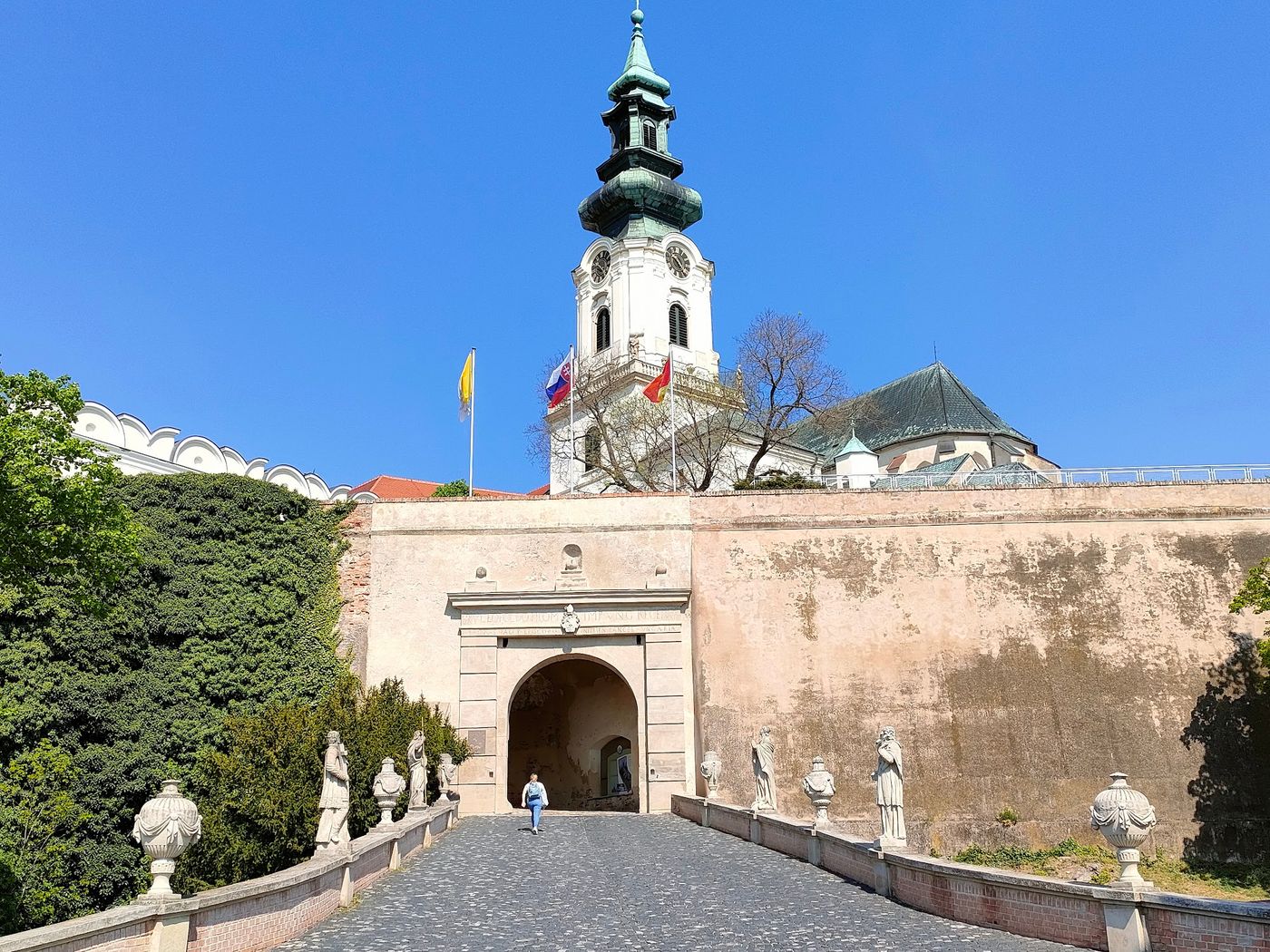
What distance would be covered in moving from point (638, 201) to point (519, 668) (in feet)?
119

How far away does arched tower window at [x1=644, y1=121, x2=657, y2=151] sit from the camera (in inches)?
2308

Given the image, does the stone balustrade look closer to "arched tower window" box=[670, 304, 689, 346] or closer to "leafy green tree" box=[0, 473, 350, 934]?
"leafy green tree" box=[0, 473, 350, 934]

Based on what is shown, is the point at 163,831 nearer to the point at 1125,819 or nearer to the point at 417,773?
the point at 1125,819

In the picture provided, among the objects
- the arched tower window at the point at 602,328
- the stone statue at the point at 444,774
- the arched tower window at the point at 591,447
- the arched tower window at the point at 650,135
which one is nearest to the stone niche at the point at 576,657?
the stone statue at the point at 444,774

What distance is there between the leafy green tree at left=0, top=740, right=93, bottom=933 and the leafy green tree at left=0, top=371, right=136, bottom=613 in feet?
15.1

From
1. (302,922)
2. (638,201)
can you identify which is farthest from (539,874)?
(638,201)

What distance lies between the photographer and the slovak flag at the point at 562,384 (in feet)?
113

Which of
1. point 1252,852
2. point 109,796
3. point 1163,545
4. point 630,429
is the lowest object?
point 1252,852

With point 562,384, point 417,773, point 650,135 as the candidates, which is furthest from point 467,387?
point 650,135

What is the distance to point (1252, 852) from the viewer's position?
2542 cm

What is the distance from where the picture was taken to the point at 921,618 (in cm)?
2788

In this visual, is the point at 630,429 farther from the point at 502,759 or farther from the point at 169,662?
the point at 169,662

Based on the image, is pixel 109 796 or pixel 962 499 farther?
pixel 962 499

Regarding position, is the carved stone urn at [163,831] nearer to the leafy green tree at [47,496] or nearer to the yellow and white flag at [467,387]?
the leafy green tree at [47,496]
